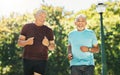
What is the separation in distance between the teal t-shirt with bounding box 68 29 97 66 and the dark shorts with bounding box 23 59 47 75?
75cm

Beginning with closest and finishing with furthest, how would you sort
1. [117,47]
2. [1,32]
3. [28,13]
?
[117,47] < [1,32] < [28,13]

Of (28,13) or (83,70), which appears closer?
(83,70)

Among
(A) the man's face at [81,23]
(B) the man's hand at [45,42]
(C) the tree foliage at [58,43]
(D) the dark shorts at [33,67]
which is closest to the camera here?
(D) the dark shorts at [33,67]

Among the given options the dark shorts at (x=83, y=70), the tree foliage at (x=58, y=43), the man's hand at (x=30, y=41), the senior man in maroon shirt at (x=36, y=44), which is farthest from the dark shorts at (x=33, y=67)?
the tree foliage at (x=58, y=43)

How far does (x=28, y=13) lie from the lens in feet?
139

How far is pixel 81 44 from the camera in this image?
7.86 m

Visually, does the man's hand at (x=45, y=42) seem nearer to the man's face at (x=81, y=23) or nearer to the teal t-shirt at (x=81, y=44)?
the teal t-shirt at (x=81, y=44)

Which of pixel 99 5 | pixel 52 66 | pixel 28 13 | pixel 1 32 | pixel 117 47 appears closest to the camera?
pixel 99 5

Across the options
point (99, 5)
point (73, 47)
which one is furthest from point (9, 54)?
point (73, 47)

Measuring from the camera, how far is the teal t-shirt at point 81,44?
25.7 feet

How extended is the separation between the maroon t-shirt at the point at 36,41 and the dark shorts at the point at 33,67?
8cm

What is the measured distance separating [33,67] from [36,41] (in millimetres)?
530

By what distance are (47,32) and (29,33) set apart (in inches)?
14.6

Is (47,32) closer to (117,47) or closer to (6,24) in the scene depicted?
(117,47)
